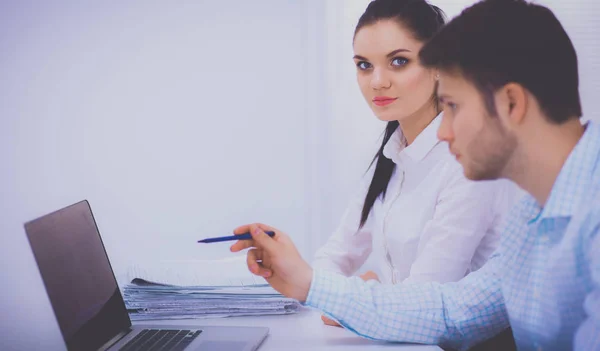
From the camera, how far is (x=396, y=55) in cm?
150

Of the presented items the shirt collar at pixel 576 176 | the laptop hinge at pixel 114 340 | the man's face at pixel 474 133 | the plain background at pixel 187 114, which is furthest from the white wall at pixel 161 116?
the shirt collar at pixel 576 176

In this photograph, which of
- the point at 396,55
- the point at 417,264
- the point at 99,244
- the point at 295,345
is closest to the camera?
the point at 295,345

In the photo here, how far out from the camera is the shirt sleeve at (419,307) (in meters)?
1.10

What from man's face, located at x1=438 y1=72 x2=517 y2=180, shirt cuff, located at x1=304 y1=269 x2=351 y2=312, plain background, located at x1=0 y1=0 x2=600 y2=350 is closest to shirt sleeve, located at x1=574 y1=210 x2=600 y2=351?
Answer: man's face, located at x1=438 y1=72 x2=517 y2=180

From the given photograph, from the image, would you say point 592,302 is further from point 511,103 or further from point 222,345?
point 222,345

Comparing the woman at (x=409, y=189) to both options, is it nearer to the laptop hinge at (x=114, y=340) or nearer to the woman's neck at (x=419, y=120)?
the woman's neck at (x=419, y=120)

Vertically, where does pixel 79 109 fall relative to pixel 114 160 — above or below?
above

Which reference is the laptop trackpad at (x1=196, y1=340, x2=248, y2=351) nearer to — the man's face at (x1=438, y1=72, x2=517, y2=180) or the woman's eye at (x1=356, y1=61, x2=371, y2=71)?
the man's face at (x1=438, y1=72, x2=517, y2=180)

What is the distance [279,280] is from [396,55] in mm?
691

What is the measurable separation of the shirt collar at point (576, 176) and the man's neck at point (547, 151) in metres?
0.02

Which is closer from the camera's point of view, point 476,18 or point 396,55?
point 476,18

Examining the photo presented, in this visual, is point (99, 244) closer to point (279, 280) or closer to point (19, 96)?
point (279, 280)

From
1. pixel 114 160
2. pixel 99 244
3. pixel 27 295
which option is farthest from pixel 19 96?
pixel 99 244

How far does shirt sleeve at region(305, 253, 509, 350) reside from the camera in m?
1.10
